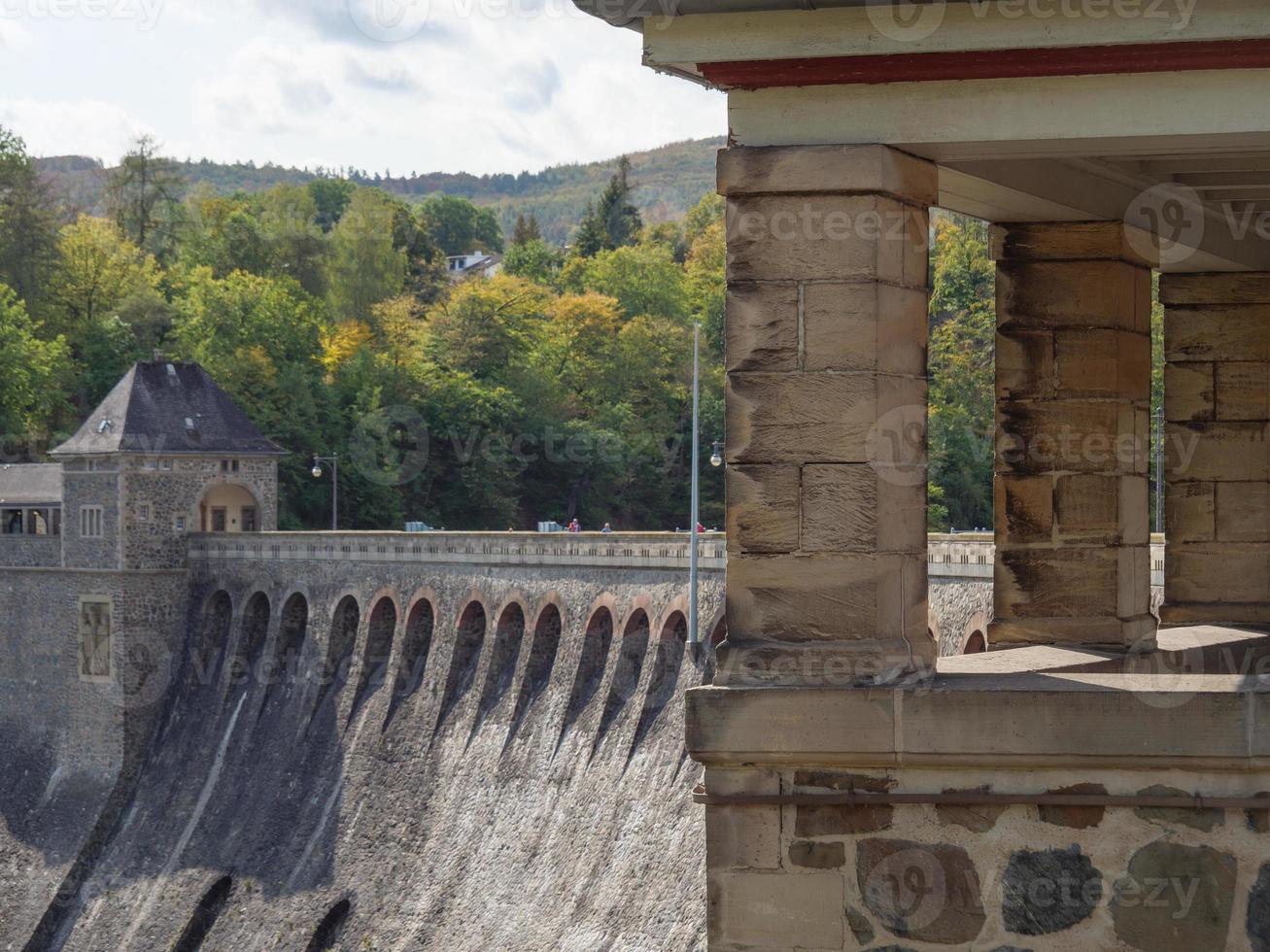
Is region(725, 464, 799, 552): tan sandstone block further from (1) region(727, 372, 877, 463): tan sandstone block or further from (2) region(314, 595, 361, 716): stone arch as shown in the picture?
(2) region(314, 595, 361, 716): stone arch

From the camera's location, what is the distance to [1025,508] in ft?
31.0

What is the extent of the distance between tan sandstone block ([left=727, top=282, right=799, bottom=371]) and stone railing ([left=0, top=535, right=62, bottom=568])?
165 ft

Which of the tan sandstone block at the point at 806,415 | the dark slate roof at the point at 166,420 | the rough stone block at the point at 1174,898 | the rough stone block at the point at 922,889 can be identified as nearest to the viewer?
the rough stone block at the point at 1174,898

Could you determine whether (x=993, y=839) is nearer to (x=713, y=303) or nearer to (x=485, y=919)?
(x=485, y=919)

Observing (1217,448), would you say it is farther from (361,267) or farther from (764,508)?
(361,267)

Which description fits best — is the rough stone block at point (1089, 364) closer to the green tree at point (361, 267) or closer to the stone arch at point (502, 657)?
the stone arch at point (502, 657)

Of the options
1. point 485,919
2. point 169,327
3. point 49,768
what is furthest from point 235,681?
point 169,327

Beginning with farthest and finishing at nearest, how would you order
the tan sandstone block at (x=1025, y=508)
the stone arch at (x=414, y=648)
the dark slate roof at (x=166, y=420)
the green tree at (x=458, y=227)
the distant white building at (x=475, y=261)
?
the green tree at (x=458, y=227) < the distant white building at (x=475, y=261) < the dark slate roof at (x=166, y=420) < the stone arch at (x=414, y=648) < the tan sandstone block at (x=1025, y=508)

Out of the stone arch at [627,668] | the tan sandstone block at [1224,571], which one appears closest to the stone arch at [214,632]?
the stone arch at [627,668]

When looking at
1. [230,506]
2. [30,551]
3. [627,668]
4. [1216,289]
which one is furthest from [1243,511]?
[230,506]

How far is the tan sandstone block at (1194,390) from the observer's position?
10945mm

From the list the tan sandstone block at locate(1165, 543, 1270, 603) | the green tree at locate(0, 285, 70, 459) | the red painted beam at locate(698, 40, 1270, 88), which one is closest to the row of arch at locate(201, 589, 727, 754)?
the green tree at locate(0, 285, 70, 459)

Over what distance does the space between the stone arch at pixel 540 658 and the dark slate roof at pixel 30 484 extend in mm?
17906

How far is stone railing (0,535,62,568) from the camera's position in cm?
5566
